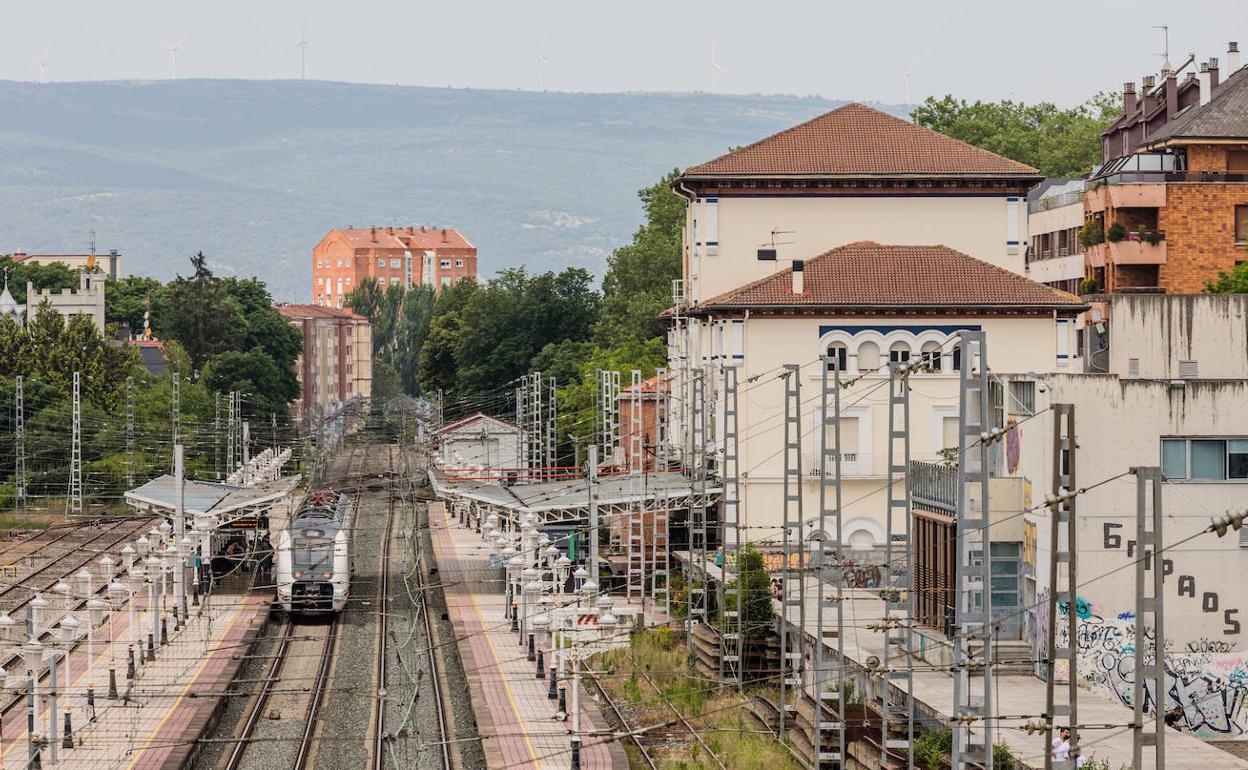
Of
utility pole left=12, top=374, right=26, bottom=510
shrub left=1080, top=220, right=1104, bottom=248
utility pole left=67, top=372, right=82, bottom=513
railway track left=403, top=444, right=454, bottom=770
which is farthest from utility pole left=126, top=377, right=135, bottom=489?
shrub left=1080, top=220, right=1104, bottom=248

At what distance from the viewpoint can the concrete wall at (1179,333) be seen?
52.8 meters

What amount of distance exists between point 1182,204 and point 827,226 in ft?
49.0

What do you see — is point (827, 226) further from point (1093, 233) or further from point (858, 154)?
point (1093, 233)

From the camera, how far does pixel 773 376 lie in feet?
211

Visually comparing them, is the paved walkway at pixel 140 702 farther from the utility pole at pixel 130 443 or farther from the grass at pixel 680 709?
the utility pole at pixel 130 443

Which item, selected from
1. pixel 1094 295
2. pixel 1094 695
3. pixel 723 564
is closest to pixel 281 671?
pixel 723 564

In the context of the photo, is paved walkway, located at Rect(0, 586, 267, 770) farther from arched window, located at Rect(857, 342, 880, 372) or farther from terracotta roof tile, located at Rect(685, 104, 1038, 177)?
terracotta roof tile, located at Rect(685, 104, 1038, 177)

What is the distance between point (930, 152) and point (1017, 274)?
6.19m

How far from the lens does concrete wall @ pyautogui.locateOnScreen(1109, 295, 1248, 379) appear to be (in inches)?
2077

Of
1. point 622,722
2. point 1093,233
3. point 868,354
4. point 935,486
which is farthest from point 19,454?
point 622,722

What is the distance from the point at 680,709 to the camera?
41.0m

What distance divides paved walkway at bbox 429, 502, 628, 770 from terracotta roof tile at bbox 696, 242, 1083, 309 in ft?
39.6

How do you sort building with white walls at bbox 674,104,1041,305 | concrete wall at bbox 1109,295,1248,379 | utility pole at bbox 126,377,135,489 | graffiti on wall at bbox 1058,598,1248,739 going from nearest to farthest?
graffiti on wall at bbox 1058,598,1248,739 → concrete wall at bbox 1109,295,1248,379 → building with white walls at bbox 674,104,1041,305 → utility pole at bbox 126,377,135,489

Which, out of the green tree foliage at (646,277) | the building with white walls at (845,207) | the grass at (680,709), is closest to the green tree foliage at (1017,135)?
the green tree foliage at (646,277)
